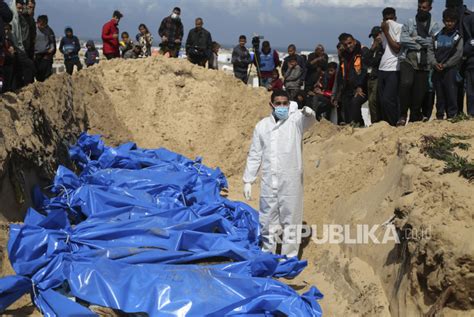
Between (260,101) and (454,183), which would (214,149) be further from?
(454,183)

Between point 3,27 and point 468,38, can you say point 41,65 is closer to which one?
point 3,27

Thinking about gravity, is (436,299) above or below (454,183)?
below

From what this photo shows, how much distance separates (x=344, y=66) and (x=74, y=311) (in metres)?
5.98

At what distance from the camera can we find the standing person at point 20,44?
8.34 m

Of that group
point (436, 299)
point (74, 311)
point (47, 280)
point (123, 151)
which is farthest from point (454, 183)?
point (123, 151)

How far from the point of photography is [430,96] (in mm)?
8227

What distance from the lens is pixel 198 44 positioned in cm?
1261

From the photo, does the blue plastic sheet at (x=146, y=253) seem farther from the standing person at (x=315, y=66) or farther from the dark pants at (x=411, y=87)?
the standing person at (x=315, y=66)

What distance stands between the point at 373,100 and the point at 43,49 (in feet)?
19.5

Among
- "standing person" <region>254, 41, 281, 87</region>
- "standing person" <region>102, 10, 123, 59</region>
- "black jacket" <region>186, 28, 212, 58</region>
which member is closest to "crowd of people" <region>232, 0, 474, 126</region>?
"standing person" <region>254, 41, 281, 87</region>

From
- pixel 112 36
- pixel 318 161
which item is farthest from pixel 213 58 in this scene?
pixel 318 161

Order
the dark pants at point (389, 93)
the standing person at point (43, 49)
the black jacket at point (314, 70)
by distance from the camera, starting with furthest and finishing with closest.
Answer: the black jacket at point (314, 70)
the standing person at point (43, 49)
the dark pants at point (389, 93)

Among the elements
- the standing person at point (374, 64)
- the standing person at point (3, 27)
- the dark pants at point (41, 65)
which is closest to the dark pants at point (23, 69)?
the standing person at point (3, 27)

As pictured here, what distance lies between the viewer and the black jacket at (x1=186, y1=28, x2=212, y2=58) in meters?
12.5
